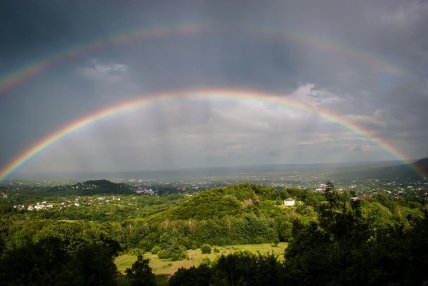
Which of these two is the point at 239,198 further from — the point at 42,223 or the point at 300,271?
the point at 300,271

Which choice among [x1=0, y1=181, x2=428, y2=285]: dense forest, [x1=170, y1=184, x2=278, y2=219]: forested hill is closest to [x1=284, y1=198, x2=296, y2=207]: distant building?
[x1=170, y1=184, x2=278, y2=219]: forested hill

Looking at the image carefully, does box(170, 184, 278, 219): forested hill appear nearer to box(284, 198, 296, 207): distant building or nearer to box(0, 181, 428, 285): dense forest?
box(284, 198, 296, 207): distant building

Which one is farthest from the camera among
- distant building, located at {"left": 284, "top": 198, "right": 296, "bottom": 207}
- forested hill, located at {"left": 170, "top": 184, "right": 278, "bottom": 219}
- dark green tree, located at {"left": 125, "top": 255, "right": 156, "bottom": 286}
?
distant building, located at {"left": 284, "top": 198, "right": 296, "bottom": 207}

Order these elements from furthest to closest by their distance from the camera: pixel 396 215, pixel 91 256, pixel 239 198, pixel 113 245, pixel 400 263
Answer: pixel 239 198 < pixel 396 215 < pixel 113 245 < pixel 91 256 < pixel 400 263

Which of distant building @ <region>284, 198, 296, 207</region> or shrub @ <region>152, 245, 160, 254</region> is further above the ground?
distant building @ <region>284, 198, 296, 207</region>

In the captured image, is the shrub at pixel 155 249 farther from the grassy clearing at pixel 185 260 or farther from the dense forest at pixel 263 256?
the grassy clearing at pixel 185 260

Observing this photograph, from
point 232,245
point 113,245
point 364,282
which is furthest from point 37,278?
point 232,245

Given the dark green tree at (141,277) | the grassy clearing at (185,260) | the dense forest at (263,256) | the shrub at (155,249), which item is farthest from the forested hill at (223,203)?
the dark green tree at (141,277)

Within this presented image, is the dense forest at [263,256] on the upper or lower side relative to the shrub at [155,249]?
upper

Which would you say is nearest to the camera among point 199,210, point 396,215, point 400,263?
point 400,263

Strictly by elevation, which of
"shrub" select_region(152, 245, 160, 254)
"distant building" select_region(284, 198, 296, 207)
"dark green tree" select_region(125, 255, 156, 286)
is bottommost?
"shrub" select_region(152, 245, 160, 254)

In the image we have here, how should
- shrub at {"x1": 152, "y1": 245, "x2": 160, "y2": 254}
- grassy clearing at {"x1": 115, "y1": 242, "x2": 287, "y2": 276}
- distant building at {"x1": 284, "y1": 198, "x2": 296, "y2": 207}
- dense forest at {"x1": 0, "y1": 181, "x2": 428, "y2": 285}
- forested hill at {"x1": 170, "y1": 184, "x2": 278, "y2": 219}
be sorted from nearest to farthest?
dense forest at {"x1": 0, "y1": 181, "x2": 428, "y2": 285} < grassy clearing at {"x1": 115, "y1": 242, "x2": 287, "y2": 276} < shrub at {"x1": 152, "y1": 245, "x2": 160, "y2": 254} < forested hill at {"x1": 170, "y1": 184, "x2": 278, "y2": 219} < distant building at {"x1": 284, "y1": 198, "x2": 296, "y2": 207}
